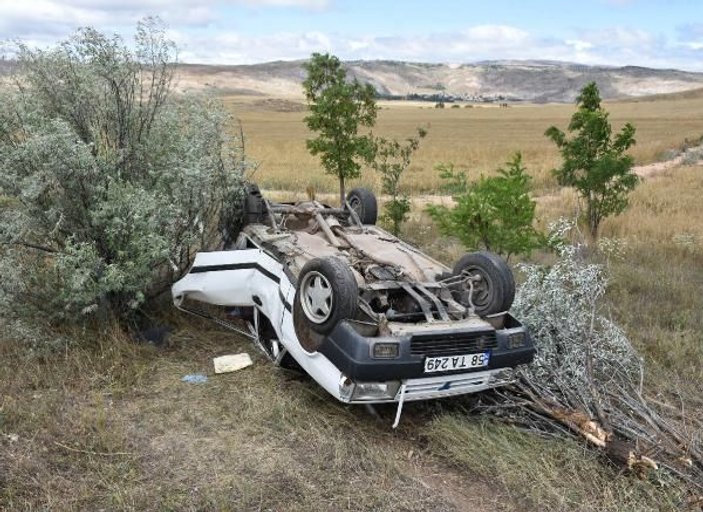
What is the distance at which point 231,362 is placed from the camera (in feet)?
20.3

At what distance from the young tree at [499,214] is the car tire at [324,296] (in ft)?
10.7

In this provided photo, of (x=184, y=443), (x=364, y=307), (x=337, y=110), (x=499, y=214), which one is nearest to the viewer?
(x=184, y=443)

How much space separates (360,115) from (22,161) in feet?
20.1

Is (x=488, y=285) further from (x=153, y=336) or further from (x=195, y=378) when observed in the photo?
(x=153, y=336)

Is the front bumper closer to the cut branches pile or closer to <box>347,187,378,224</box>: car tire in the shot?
the cut branches pile

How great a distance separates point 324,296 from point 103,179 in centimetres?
286

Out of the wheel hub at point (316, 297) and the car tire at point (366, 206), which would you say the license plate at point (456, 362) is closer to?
the wheel hub at point (316, 297)

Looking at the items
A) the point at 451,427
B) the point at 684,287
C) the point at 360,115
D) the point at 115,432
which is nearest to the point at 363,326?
the point at 451,427

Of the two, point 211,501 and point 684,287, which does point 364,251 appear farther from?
point 684,287

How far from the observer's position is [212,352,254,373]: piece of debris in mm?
6086

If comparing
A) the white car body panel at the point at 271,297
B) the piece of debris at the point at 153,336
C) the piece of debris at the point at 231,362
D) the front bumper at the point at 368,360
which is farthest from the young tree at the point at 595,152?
the front bumper at the point at 368,360

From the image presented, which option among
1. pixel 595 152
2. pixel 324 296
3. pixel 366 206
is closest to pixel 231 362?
pixel 324 296

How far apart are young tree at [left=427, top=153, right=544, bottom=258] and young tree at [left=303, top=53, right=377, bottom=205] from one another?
11.2ft

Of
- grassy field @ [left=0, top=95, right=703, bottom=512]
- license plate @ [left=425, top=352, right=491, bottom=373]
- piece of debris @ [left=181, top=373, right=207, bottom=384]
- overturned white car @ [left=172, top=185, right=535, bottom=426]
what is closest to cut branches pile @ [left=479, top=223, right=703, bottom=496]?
grassy field @ [left=0, top=95, right=703, bottom=512]
